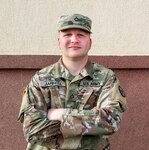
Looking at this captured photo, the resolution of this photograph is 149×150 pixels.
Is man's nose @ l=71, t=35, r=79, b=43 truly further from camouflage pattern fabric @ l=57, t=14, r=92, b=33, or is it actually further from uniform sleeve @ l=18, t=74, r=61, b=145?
uniform sleeve @ l=18, t=74, r=61, b=145

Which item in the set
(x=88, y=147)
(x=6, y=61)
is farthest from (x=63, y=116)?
(x=6, y=61)

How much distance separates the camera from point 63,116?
256cm

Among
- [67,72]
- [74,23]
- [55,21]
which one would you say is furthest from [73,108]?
[55,21]

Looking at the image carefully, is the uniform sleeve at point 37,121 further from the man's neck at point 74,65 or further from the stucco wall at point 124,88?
the stucco wall at point 124,88

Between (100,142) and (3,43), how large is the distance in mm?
1779

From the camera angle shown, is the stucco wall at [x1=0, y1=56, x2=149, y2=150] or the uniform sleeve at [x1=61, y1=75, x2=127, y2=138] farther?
the stucco wall at [x1=0, y1=56, x2=149, y2=150]

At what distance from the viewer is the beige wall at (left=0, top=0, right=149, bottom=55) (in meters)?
3.93

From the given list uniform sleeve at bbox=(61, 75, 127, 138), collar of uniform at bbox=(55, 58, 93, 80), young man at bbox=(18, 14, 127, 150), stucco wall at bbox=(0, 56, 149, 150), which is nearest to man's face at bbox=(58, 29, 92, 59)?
young man at bbox=(18, 14, 127, 150)

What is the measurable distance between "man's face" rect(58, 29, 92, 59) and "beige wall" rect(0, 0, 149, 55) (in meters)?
1.24

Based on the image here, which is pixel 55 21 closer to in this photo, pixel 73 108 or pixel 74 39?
pixel 74 39

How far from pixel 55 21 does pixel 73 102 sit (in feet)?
4.76

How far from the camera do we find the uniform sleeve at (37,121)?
2549mm

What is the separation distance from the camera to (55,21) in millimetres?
3926

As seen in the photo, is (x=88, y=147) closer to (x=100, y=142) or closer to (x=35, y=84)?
(x=100, y=142)
